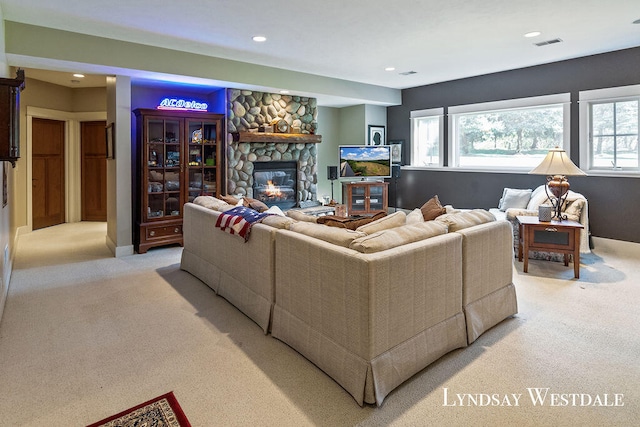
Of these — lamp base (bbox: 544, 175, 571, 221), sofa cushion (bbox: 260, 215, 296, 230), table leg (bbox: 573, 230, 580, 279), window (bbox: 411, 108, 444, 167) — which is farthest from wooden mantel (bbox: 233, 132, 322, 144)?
table leg (bbox: 573, 230, 580, 279)

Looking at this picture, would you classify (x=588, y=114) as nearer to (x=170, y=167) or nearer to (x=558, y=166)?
(x=558, y=166)

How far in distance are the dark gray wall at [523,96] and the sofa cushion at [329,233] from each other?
187 inches

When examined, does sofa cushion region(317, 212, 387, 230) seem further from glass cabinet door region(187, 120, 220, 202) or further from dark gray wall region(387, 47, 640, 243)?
dark gray wall region(387, 47, 640, 243)

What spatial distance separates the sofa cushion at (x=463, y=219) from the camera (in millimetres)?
2861

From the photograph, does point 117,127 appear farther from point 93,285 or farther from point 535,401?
point 535,401

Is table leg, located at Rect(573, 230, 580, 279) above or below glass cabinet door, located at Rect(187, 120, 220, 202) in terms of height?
below

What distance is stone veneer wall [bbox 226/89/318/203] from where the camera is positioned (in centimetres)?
630

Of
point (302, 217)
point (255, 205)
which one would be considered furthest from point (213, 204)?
point (302, 217)

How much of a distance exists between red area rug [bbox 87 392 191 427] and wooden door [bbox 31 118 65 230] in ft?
21.9

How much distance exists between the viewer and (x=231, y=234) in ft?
11.2

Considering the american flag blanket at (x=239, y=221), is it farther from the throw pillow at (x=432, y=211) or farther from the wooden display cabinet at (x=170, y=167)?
the wooden display cabinet at (x=170, y=167)

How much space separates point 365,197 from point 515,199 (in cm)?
280

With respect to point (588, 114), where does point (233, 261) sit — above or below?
below

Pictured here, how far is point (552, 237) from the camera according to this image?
4516 millimetres
